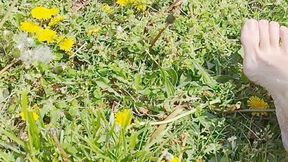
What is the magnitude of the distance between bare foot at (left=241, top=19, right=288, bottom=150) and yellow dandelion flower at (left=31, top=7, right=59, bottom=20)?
75 centimetres

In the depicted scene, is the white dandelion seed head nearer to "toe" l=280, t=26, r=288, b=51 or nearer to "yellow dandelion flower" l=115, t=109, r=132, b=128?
"yellow dandelion flower" l=115, t=109, r=132, b=128

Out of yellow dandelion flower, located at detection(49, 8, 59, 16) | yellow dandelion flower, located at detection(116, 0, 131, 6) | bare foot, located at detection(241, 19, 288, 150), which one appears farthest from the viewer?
yellow dandelion flower, located at detection(116, 0, 131, 6)

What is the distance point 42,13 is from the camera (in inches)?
97.9

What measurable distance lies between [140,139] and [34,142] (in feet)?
1.30

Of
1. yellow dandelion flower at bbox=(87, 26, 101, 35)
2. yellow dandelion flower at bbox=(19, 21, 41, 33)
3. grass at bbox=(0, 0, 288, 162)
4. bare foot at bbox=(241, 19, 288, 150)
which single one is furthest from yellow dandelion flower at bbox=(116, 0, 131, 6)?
bare foot at bbox=(241, 19, 288, 150)

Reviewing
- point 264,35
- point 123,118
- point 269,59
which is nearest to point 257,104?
point 269,59

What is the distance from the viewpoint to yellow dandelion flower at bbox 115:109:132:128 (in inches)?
80.5

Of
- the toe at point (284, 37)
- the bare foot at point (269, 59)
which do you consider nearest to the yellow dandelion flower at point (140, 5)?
the bare foot at point (269, 59)

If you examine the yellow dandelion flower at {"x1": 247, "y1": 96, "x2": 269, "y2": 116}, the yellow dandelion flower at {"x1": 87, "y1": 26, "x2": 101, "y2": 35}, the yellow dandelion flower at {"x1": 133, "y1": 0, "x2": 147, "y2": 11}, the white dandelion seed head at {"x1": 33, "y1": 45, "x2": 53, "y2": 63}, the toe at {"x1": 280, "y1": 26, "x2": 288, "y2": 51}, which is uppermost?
the yellow dandelion flower at {"x1": 133, "y1": 0, "x2": 147, "y2": 11}

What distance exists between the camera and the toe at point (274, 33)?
252cm

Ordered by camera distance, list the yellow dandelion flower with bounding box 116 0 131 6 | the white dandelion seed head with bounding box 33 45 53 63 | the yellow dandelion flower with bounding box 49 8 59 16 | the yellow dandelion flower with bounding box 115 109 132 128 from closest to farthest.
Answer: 1. the yellow dandelion flower with bounding box 115 109 132 128
2. the white dandelion seed head with bounding box 33 45 53 63
3. the yellow dandelion flower with bounding box 49 8 59 16
4. the yellow dandelion flower with bounding box 116 0 131 6

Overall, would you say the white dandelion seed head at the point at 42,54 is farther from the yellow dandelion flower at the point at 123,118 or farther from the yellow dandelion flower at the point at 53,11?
the yellow dandelion flower at the point at 123,118

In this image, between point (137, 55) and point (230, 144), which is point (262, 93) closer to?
point (230, 144)

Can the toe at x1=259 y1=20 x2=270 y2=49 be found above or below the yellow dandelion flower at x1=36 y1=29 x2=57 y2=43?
Result: below
